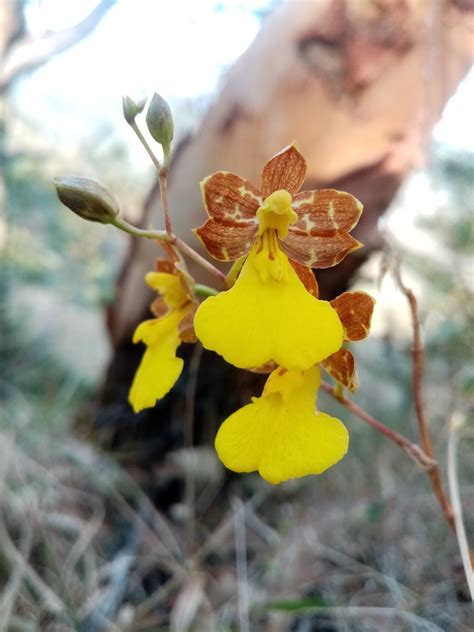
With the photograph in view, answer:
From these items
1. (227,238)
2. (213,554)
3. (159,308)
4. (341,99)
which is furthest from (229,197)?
(213,554)

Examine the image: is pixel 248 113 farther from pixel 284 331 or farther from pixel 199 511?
pixel 199 511

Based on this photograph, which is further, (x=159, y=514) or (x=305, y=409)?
(x=159, y=514)

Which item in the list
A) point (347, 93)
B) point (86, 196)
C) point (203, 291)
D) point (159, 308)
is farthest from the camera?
point (347, 93)

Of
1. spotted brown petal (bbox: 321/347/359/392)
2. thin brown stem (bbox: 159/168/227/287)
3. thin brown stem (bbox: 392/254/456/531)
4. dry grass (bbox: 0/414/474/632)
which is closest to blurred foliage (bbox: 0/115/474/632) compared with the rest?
dry grass (bbox: 0/414/474/632)

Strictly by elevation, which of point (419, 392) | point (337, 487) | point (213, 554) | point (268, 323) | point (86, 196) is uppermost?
point (86, 196)

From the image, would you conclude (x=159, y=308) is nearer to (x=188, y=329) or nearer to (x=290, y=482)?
(x=188, y=329)

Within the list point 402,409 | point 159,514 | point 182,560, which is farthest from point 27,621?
point 402,409

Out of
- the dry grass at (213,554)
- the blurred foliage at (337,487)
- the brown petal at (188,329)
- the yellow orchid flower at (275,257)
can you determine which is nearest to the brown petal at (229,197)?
the yellow orchid flower at (275,257)
